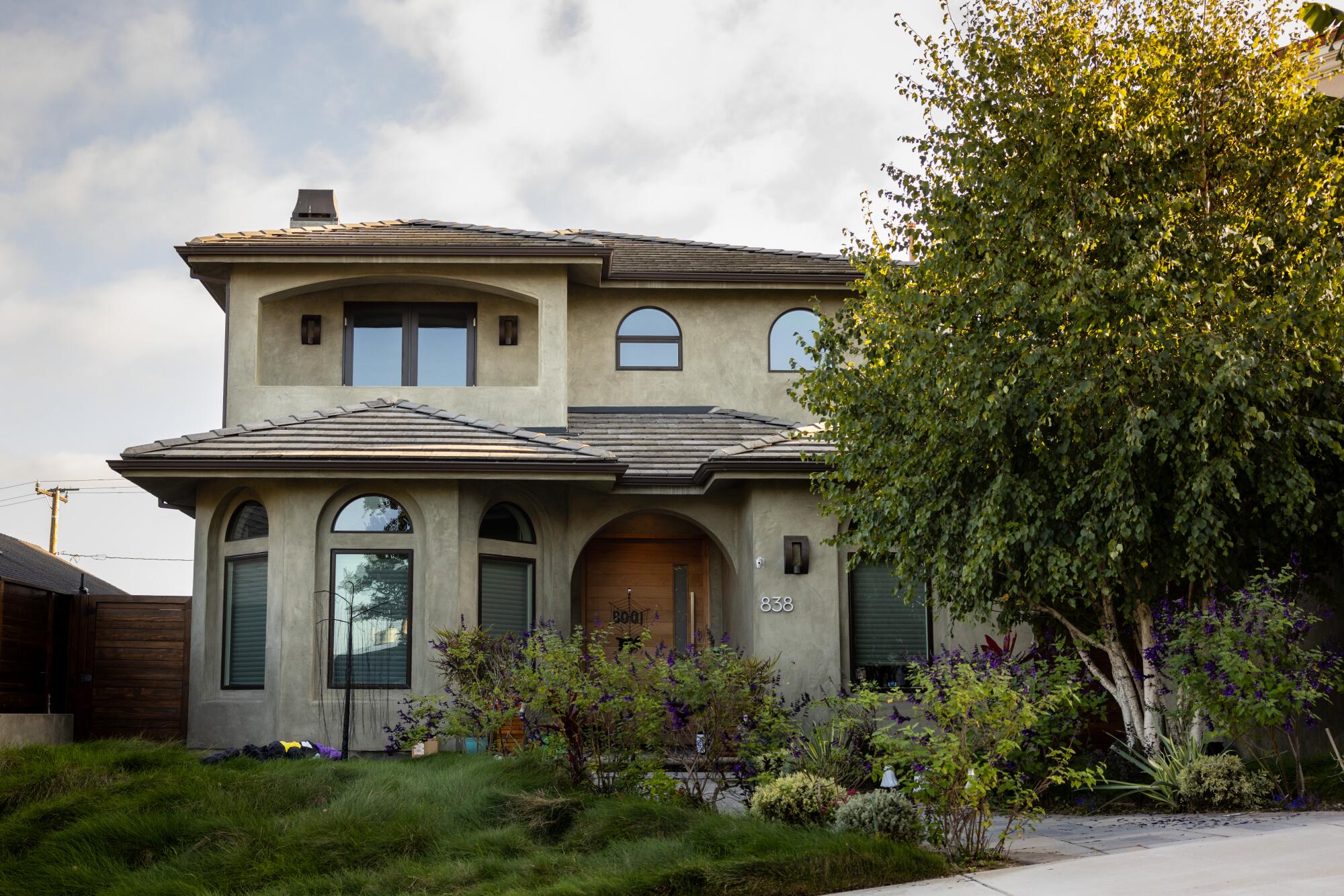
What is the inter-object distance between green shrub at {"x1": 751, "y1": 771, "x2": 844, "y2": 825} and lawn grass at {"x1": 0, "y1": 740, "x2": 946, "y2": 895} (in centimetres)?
35

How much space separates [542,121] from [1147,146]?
8.77m

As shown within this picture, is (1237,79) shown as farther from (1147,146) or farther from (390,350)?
(390,350)

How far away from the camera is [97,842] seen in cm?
750

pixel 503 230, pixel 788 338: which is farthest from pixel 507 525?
pixel 788 338

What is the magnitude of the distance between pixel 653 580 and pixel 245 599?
209 inches

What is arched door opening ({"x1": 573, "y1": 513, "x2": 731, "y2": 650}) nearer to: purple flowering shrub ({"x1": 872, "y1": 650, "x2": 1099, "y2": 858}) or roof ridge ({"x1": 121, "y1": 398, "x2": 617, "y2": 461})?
roof ridge ({"x1": 121, "y1": 398, "x2": 617, "y2": 461})

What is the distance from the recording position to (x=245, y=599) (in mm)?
14039

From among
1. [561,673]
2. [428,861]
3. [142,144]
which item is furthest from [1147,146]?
[142,144]

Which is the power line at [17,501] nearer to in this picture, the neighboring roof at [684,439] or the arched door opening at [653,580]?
the neighboring roof at [684,439]

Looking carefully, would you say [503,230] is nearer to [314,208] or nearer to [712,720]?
[314,208]

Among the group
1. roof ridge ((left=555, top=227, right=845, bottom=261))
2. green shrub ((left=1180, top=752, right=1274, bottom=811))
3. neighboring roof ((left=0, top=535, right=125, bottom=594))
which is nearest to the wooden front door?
roof ridge ((left=555, top=227, right=845, bottom=261))

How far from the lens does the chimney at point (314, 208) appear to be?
20.4 metres

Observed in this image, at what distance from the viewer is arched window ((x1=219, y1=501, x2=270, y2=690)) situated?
13.8 m

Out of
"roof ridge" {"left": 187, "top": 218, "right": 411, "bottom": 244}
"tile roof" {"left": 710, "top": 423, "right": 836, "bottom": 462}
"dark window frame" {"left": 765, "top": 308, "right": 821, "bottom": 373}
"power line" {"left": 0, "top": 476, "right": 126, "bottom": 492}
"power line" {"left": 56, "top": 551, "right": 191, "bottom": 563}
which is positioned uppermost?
"roof ridge" {"left": 187, "top": 218, "right": 411, "bottom": 244}
